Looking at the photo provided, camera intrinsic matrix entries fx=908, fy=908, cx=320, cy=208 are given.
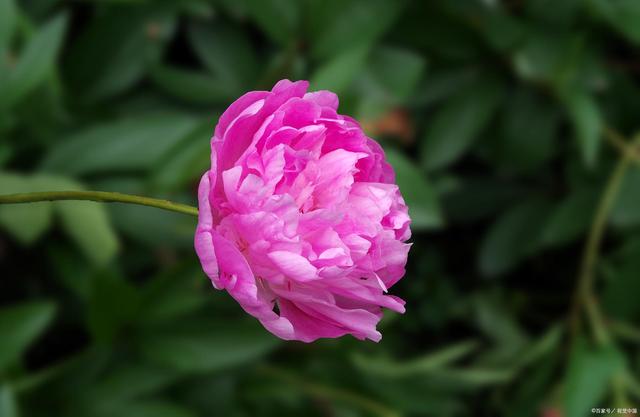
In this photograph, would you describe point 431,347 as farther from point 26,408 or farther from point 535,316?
point 26,408

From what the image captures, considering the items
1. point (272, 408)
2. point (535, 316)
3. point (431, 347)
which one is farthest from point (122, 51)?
point (535, 316)

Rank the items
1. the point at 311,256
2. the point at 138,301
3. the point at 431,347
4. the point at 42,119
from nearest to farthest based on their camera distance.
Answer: the point at 311,256
the point at 138,301
the point at 42,119
the point at 431,347

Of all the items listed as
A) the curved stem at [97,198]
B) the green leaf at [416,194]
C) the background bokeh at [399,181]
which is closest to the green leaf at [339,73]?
the background bokeh at [399,181]

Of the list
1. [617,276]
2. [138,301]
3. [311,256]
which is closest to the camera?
[311,256]

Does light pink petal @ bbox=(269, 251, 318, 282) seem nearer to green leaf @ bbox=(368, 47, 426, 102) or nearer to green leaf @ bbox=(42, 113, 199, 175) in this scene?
green leaf @ bbox=(42, 113, 199, 175)

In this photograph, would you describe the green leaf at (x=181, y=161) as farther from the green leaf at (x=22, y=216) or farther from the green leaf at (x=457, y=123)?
the green leaf at (x=457, y=123)

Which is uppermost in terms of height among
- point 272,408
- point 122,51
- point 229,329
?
point 122,51
